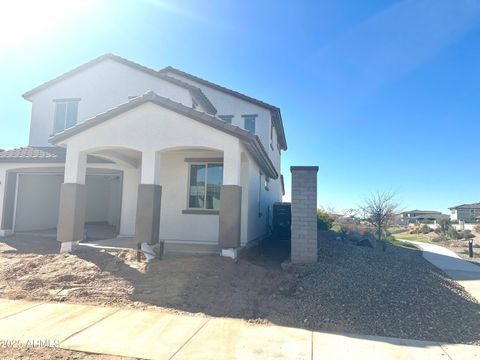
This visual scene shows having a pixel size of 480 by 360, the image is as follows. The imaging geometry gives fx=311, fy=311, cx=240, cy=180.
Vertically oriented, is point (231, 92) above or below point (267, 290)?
above

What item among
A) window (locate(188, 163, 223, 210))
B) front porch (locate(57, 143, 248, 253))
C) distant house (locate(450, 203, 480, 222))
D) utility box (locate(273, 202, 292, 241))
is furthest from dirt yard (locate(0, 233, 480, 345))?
distant house (locate(450, 203, 480, 222))

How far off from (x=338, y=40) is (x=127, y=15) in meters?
7.18

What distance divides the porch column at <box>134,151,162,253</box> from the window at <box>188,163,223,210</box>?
2.62 m

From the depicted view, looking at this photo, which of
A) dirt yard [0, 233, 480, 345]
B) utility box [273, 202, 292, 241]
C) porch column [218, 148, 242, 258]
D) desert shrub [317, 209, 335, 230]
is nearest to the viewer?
dirt yard [0, 233, 480, 345]

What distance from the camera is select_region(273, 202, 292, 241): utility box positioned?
684 inches

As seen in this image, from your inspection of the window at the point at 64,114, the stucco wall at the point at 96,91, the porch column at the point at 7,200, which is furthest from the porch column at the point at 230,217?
the window at the point at 64,114

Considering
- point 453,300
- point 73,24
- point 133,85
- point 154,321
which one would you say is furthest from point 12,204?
point 453,300

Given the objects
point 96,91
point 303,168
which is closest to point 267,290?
point 303,168

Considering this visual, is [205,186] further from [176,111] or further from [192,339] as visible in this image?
[192,339]

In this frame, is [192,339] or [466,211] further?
[466,211]

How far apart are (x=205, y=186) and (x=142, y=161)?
9.96 feet

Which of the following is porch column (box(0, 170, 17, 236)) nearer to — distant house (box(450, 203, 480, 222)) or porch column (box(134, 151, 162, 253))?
porch column (box(134, 151, 162, 253))

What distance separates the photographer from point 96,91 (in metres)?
15.3

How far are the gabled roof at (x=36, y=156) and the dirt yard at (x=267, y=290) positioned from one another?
456 cm
